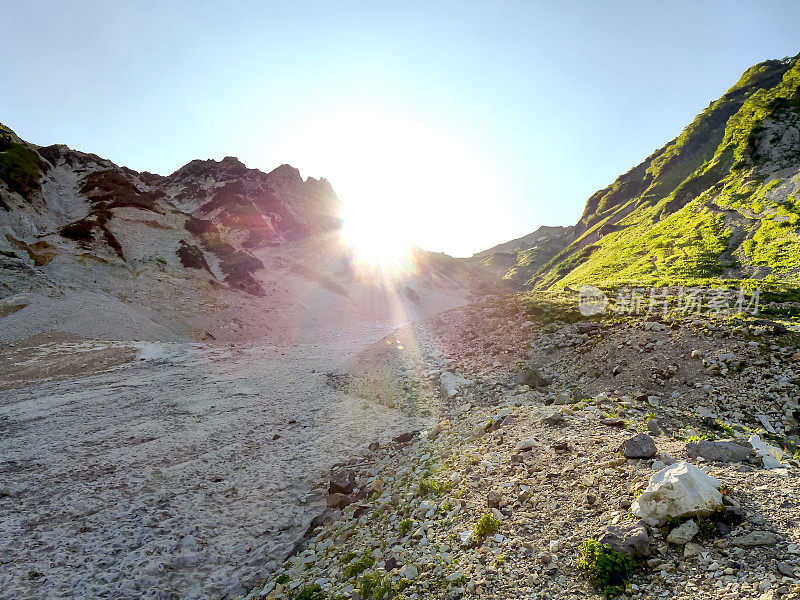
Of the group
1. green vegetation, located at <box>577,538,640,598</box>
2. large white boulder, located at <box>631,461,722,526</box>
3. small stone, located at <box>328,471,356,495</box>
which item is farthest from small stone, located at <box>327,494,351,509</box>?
large white boulder, located at <box>631,461,722,526</box>

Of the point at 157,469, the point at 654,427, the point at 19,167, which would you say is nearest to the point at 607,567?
the point at 654,427

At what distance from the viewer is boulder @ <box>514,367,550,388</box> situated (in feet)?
56.7

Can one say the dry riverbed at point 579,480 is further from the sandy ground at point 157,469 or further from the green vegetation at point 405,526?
the sandy ground at point 157,469

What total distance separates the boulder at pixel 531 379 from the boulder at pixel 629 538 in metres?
11.0

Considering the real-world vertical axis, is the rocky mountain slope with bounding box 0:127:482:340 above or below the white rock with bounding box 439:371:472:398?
above

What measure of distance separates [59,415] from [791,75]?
349 feet

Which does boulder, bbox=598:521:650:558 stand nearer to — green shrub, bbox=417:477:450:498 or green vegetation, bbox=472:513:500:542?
green vegetation, bbox=472:513:500:542

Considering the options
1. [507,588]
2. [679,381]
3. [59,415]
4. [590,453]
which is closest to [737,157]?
[679,381]

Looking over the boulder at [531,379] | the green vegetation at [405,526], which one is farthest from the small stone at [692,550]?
the boulder at [531,379]

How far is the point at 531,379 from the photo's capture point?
17688 millimetres

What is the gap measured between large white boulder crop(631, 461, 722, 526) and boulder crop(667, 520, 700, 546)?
0.21 meters

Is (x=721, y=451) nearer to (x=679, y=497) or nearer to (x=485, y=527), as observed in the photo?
(x=679, y=497)

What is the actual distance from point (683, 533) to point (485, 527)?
362 cm

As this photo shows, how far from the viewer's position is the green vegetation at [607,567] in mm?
5770
